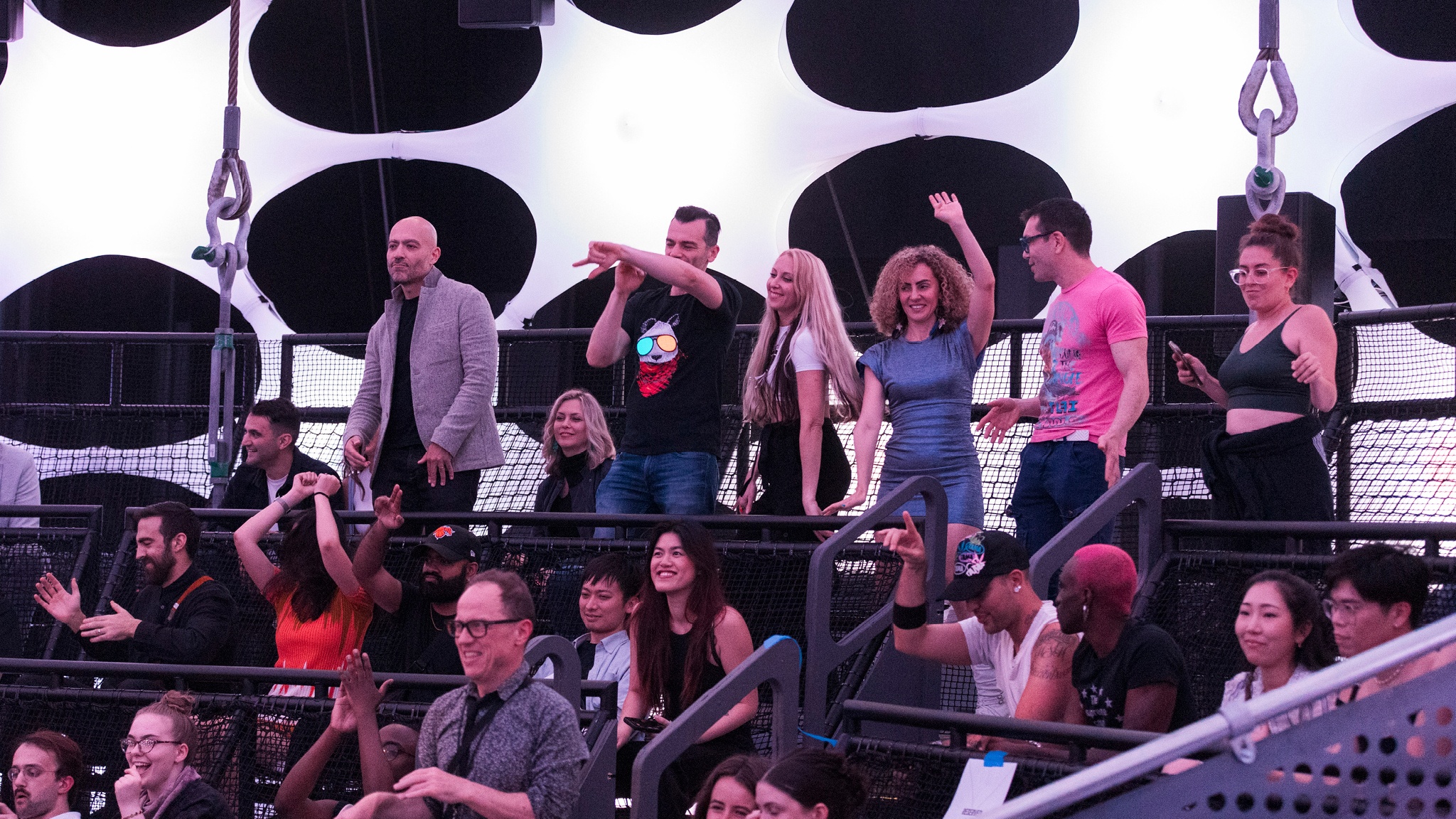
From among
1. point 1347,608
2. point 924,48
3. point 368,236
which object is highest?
point 924,48

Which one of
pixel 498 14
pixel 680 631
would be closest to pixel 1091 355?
pixel 680 631

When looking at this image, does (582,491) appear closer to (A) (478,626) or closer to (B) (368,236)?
(A) (478,626)

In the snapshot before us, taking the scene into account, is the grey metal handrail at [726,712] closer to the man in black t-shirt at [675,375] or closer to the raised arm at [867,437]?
the raised arm at [867,437]

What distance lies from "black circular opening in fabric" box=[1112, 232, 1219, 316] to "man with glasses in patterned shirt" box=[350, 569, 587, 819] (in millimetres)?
4207

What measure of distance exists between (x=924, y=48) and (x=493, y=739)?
5.06 m

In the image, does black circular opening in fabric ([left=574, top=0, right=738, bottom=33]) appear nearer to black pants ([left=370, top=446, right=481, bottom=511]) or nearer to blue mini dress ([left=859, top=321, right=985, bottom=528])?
A: black pants ([left=370, top=446, right=481, bottom=511])

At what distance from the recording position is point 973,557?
398 centimetres

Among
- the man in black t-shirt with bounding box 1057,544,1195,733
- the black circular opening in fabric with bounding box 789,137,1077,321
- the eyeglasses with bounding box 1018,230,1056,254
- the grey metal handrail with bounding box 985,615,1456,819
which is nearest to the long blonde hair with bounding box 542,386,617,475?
the eyeglasses with bounding box 1018,230,1056,254

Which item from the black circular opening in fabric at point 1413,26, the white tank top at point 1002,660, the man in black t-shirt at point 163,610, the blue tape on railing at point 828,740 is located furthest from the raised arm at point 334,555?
the black circular opening in fabric at point 1413,26

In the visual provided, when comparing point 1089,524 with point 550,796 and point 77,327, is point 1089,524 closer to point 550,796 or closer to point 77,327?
point 550,796

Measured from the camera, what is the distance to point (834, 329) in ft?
16.7

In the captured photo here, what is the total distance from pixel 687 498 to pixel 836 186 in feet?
10.2

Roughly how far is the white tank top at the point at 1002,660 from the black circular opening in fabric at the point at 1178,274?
10.5 ft

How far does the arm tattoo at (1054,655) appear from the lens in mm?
3814
